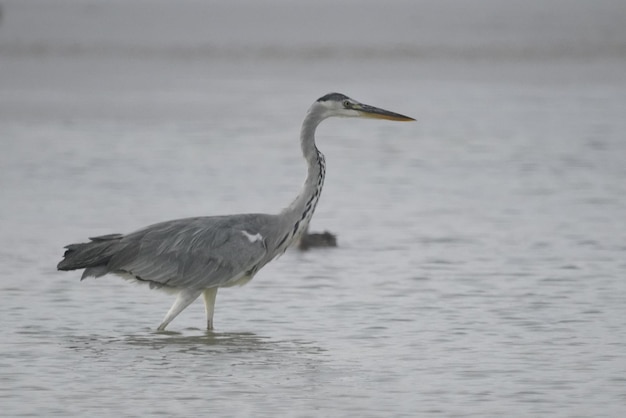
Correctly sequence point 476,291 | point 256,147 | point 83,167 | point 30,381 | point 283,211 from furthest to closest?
1. point 256,147
2. point 83,167
3. point 476,291
4. point 283,211
5. point 30,381

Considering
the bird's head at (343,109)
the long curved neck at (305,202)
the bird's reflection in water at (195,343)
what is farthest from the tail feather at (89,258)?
the bird's head at (343,109)

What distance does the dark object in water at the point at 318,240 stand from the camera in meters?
12.3

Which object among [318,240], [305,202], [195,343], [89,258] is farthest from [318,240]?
[89,258]

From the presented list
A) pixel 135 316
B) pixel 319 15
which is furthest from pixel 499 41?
pixel 135 316

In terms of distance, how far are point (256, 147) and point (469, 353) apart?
1145cm

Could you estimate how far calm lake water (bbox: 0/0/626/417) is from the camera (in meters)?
7.88

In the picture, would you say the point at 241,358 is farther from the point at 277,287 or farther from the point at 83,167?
the point at 83,167

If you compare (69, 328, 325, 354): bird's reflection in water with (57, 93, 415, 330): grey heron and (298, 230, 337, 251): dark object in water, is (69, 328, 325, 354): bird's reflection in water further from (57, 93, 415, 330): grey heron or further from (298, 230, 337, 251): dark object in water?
(298, 230, 337, 251): dark object in water

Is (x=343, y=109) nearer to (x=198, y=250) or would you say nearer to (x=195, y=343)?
(x=198, y=250)

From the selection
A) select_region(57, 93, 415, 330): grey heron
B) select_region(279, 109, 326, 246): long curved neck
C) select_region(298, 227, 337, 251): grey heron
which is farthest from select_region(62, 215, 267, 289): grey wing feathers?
select_region(298, 227, 337, 251): grey heron

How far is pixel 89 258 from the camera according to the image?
8984 millimetres

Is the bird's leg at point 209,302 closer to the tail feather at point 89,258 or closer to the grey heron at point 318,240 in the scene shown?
the tail feather at point 89,258

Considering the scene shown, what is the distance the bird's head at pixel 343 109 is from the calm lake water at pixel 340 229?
1358 millimetres

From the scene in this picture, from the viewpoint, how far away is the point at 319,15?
133ft
